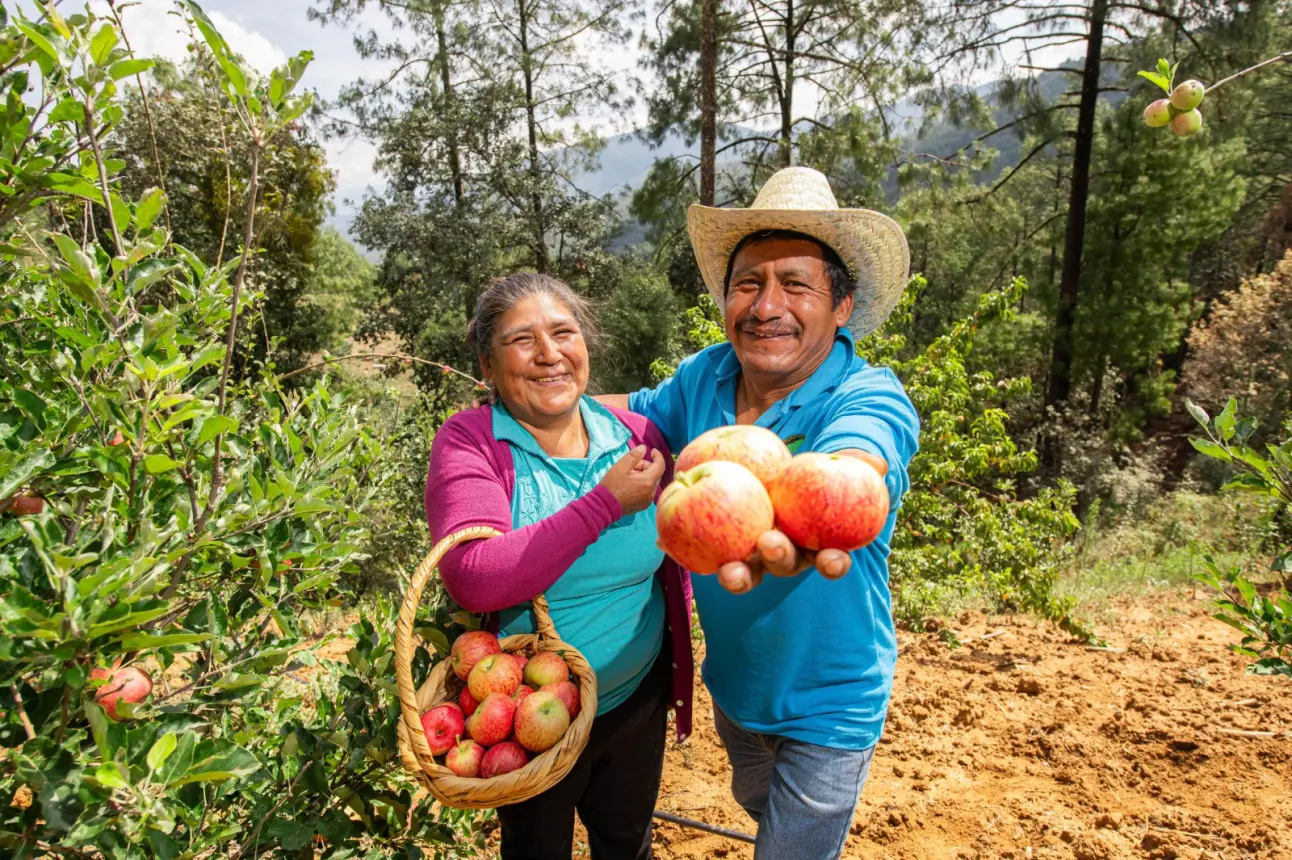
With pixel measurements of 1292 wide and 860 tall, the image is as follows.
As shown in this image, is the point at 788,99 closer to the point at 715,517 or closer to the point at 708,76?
the point at 708,76

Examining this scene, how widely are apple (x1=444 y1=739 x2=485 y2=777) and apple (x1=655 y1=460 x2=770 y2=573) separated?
0.77m

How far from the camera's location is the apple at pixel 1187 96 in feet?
6.49

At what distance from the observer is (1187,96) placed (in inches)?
78.6

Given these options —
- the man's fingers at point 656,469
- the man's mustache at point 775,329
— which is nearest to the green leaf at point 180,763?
the man's fingers at point 656,469

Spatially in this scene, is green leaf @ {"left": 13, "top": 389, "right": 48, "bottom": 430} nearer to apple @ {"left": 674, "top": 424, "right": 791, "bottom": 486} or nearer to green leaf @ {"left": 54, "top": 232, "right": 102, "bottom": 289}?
green leaf @ {"left": 54, "top": 232, "right": 102, "bottom": 289}

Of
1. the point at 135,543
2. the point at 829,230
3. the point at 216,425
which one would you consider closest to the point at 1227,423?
the point at 829,230

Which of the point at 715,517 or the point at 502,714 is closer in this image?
the point at 715,517

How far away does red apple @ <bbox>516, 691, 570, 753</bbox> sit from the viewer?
1.70 metres

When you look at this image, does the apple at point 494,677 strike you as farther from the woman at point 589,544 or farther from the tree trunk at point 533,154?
the tree trunk at point 533,154

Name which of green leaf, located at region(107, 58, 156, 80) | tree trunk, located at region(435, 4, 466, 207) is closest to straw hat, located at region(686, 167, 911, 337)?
green leaf, located at region(107, 58, 156, 80)

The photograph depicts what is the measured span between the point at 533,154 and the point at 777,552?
16.1m

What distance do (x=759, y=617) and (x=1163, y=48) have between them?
47.4 feet

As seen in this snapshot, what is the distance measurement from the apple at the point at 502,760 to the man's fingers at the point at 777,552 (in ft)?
2.68

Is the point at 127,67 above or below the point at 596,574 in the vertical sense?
above
